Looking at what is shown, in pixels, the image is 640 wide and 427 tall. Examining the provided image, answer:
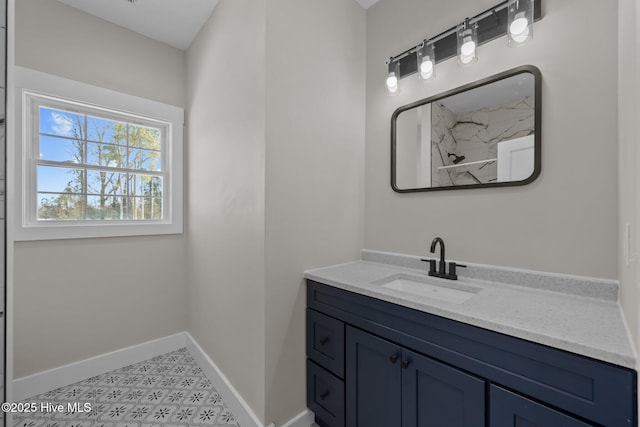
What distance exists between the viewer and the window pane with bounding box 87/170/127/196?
2207 mm

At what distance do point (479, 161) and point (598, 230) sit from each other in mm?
588

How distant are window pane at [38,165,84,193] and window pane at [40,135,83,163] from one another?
80 mm

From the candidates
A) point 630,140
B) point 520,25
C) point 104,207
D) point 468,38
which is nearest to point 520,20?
point 520,25

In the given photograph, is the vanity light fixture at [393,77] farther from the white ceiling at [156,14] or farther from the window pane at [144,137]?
the window pane at [144,137]

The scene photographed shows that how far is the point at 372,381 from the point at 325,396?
0.41m

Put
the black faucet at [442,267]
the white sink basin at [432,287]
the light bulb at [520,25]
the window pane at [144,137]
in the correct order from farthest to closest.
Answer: the window pane at [144,137], the black faucet at [442,267], the white sink basin at [432,287], the light bulb at [520,25]

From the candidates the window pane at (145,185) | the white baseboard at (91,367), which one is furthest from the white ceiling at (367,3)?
the white baseboard at (91,367)

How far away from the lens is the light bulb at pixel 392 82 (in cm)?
180

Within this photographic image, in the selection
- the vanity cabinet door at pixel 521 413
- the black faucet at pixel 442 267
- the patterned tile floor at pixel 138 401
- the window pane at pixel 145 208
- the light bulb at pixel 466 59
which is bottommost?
the patterned tile floor at pixel 138 401

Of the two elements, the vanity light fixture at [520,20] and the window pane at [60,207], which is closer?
the vanity light fixture at [520,20]

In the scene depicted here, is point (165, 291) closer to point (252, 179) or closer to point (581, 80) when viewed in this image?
point (252, 179)

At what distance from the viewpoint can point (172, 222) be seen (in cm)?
252

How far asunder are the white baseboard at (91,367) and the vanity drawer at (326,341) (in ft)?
5.28

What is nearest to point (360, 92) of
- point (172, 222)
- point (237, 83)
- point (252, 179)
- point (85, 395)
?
point (237, 83)
